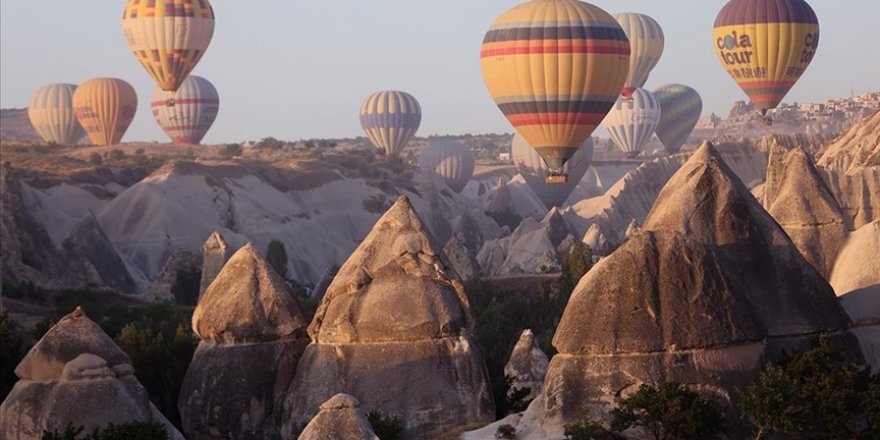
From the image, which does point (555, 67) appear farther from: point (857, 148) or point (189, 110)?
point (189, 110)

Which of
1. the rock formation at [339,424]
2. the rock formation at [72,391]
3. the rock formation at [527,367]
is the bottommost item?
the rock formation at [527,367]

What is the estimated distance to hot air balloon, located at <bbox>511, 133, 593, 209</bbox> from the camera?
427ft

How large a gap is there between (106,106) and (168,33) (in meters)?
40.0

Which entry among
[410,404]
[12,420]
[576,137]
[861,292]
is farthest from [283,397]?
[576,137]

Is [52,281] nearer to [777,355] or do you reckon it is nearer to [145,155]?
[777,355]

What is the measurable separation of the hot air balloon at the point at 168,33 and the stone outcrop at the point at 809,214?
58340 mm

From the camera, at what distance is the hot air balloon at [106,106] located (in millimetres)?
125188

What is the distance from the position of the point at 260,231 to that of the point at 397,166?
101 feet

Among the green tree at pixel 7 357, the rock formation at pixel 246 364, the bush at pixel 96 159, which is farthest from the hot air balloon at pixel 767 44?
the rock formation at pixel 246 364

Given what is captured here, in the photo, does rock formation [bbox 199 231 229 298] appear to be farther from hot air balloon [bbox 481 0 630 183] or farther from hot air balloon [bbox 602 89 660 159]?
hot air balloon [bbox 602 89 660 159]

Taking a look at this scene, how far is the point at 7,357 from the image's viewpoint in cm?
3139

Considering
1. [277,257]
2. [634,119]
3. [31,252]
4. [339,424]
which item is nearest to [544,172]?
[634,119]

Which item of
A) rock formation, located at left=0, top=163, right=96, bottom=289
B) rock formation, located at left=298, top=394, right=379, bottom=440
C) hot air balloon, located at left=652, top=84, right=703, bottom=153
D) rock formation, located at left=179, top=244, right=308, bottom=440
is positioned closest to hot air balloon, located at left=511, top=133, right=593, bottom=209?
hot air balloon, located at left=652, top=84, right=703, bottom=153

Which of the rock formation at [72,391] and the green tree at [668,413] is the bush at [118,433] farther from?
the green tree at [668,413]
